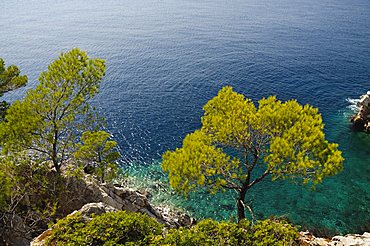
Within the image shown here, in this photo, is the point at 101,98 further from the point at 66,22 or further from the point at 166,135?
the point at 66,22

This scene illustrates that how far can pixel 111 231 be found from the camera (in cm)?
1745

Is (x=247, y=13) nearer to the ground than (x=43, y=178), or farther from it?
farther from it

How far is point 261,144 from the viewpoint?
26.1 metres

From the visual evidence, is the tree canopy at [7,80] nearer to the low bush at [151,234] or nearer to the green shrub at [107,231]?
the green shrub at [107,231]

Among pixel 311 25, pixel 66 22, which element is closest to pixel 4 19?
pixel 66 22

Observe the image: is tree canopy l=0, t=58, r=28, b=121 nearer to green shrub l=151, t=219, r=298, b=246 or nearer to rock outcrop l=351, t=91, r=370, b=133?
green shrub l=151, t=219, r=298, b=246

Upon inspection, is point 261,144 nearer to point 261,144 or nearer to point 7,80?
point 261,144

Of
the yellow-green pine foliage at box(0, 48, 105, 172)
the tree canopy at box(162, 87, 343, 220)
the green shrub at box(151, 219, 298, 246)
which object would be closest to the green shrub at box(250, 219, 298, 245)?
the green shrub at box(151, 219, 298, 246)

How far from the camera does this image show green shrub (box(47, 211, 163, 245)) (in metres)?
17.1

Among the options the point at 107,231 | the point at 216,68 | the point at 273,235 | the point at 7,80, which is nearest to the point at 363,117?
the point at 216,68

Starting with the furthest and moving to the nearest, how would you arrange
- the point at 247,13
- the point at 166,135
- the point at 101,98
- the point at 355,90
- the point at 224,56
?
the point at 247,13
the point at 224,56
the point at 355,90
the point at 101,98
the point at 166,135

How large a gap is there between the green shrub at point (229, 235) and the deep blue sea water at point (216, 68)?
21.8 metres

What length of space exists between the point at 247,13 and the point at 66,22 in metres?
97.0

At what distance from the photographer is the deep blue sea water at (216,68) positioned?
4278 centimetres
